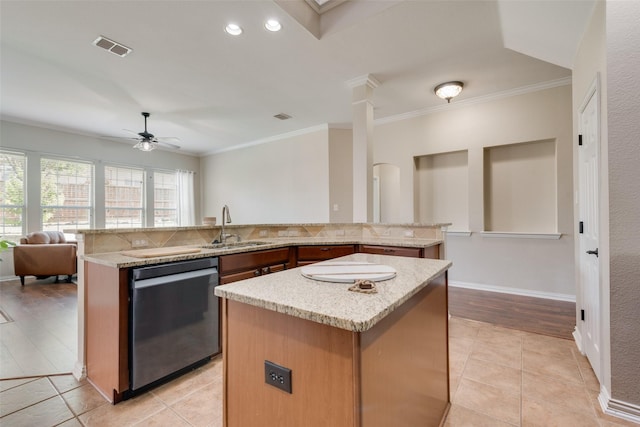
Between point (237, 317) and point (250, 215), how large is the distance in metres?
6.01

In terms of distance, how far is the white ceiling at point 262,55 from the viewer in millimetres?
2434

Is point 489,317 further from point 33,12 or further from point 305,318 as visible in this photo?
point 33,12

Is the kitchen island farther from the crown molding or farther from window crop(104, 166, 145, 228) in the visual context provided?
window crop(104, 166, 145, 228)

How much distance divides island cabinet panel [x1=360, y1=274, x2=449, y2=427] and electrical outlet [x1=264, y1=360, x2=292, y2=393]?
25cm

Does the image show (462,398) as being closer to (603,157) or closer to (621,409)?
(621,409)

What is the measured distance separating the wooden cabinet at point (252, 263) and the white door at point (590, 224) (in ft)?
7.98

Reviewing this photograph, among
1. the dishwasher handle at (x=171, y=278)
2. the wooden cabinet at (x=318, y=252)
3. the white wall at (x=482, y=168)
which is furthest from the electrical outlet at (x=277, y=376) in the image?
the white wall at (x=482, y=168)

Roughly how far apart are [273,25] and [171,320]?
2.61 metres

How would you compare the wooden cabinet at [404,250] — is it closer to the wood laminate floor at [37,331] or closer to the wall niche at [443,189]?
the wall niche at [443,189]

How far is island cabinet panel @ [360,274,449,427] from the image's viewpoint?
2.86 feet

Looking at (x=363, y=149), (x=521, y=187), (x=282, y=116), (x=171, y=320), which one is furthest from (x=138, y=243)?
(x=521, y=187)

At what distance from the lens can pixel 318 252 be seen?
3.04 meters

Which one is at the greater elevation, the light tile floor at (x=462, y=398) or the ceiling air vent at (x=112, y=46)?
the ceiling air vent at (x=112, y=46)

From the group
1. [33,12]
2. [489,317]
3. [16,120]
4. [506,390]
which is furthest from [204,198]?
[506,390]
